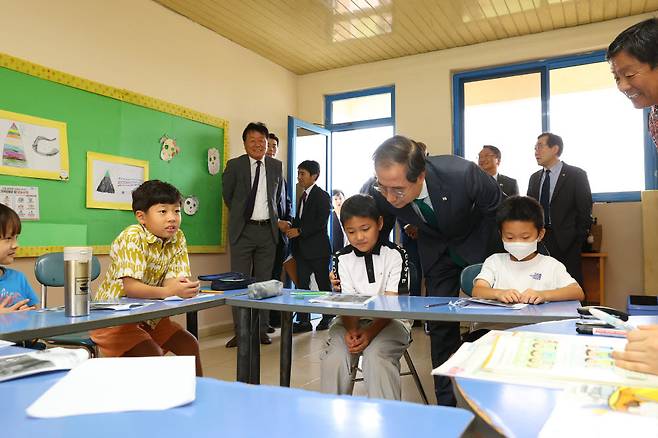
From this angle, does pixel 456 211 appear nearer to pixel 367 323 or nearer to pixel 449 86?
pixel 367 323

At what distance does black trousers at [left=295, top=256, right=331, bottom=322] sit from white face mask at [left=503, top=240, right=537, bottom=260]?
271 cm

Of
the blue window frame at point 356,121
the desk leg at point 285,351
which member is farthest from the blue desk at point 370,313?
the blue window frame at point 356,121

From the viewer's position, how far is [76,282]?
152cm

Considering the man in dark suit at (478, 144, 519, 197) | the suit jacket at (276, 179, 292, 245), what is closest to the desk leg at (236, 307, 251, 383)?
the suit jacket at (276, 179, 292, 245)

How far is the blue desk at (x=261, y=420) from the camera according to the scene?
1.78 ft

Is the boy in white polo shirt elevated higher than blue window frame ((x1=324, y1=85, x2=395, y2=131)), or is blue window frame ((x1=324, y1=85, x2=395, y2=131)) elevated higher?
blue window frame ((x1=324, y1=85, x2=395, y2=131))

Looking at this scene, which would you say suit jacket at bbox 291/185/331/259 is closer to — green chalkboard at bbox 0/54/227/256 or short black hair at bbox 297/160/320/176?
short black hair at bbox 297/160/320/176

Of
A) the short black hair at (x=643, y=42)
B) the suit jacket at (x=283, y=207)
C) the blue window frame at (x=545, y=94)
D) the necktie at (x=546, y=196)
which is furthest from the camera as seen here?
the suit jacket at (x=283, y=207)

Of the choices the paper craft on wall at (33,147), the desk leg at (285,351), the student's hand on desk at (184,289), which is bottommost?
the desk leg at (285,351)

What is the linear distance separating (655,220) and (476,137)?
5.60ft

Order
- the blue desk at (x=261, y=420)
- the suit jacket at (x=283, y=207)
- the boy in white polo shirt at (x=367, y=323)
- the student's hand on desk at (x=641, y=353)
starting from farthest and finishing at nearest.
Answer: the suit jacket at (x=283, y=207), the boy in white polo shirt at (x=367, y=323), the student's hand on desk at (x=641, y=353), the blue desk at (x=261, y=420)

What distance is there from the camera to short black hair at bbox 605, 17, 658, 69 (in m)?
1.44

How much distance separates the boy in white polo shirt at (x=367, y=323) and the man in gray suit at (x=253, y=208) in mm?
2117

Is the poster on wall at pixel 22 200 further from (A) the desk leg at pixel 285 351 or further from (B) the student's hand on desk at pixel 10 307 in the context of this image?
(A) the desk leg at pixel 285 351
